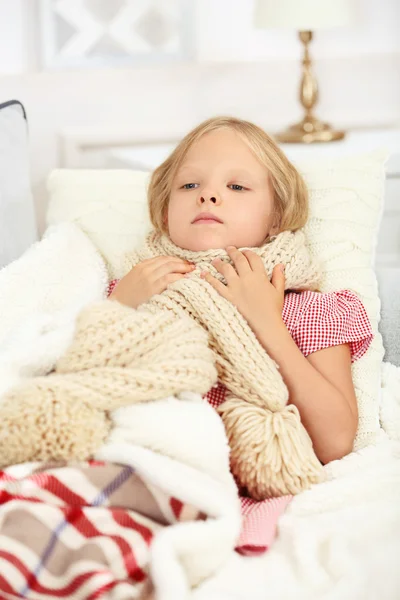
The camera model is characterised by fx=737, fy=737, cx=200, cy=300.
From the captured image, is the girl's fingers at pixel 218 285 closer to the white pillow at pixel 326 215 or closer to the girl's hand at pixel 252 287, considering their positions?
the girl's hand at pixel 252 287

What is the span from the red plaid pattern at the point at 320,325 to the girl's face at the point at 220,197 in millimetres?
134

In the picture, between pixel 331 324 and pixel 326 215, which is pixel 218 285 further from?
pixel 326 215

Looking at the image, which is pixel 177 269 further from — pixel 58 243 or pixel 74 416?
pixel 74 416

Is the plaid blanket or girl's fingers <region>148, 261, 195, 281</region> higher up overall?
girl's fingers <region>148, 261, 195, 281</region>

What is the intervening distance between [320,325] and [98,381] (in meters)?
0.37

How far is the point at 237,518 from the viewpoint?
77cm

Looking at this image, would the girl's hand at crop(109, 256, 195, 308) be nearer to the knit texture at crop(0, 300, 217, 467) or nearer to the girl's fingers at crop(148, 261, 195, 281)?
the girl's fingers at crop(148, 261, 195, 281)

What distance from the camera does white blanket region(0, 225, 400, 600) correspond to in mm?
723

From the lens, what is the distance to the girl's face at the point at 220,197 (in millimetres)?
1144

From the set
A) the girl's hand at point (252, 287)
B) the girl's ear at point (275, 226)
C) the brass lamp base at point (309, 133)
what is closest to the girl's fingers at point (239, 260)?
the girl's hand at point (252, 287)

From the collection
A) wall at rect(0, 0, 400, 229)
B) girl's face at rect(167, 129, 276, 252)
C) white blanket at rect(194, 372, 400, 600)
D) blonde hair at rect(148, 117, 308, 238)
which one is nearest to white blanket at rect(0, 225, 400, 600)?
white blanket at rect(194, 372, 400, 600)

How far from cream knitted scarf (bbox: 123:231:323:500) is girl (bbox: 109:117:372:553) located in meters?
0.02

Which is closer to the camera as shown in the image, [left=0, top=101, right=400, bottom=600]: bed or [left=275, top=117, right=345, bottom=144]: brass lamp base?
[left=0, top=101, right=400, bottom=600]: bed

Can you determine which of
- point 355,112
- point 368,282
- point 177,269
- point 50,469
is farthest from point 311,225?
point 355,112
